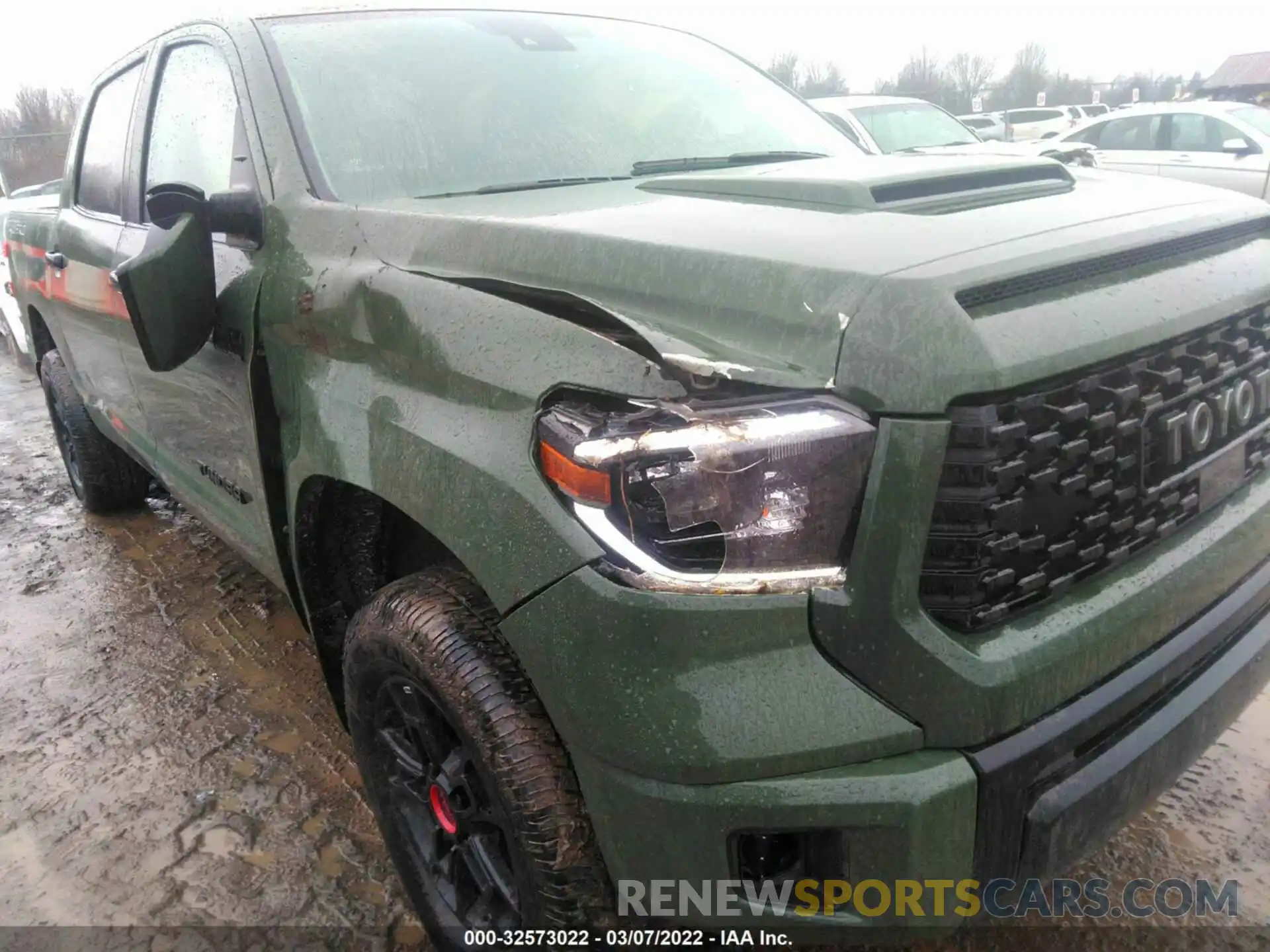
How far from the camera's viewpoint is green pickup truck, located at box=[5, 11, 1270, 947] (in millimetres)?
1312

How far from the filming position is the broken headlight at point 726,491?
51.3 inches

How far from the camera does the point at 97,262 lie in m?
3.34

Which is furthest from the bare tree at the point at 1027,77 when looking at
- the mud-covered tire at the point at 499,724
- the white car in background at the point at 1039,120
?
the mud-covered tire at the point at 499,724

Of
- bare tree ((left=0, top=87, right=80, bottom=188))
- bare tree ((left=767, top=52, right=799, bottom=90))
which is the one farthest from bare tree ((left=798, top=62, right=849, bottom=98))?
bare tree ((left=0, top=87, right=80, bottom=188))

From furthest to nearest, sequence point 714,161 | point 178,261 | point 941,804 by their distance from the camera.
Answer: point 714,161
point 178,261
point 941,804

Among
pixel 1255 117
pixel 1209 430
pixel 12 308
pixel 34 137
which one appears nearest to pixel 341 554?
pixel 1209 430

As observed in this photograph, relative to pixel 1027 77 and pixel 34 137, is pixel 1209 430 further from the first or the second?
pixel 1027 77

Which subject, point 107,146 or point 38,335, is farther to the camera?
point 38,335

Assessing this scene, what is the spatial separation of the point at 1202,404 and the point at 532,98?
174 cm

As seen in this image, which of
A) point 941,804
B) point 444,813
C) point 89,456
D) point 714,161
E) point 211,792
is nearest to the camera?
point 941,804

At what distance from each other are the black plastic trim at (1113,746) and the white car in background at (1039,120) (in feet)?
76.1

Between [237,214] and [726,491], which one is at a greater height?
[237,214]

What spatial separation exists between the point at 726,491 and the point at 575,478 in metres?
0.21

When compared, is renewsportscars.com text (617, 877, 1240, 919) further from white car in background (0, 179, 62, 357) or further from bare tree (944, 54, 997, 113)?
bare tree (944, 54, 997, 113)
